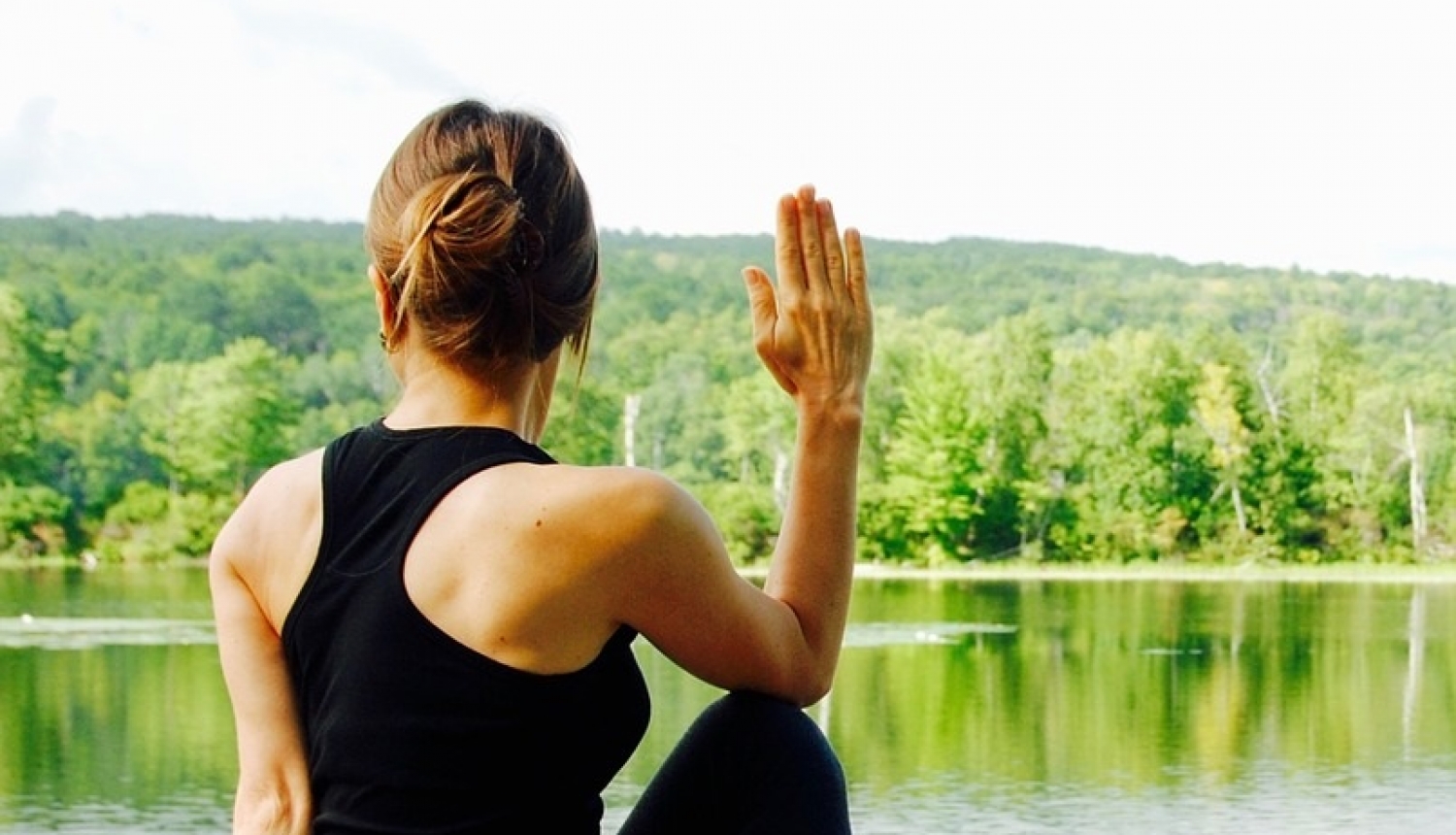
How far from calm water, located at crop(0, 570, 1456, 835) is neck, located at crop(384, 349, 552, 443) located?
11548 millimetres

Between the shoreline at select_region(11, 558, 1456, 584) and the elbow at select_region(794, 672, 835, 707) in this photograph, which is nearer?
the elbow at select_region(794, 672, 835, 707)

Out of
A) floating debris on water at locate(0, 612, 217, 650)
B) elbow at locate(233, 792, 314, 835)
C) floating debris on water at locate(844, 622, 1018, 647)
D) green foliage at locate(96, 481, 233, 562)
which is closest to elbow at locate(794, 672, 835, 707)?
elbow at locate(233, 792, 314, 835)

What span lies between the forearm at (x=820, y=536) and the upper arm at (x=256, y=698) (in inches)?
9.0

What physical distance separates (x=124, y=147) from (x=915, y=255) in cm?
2507

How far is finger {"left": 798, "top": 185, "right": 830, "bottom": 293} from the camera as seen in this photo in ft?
3.41

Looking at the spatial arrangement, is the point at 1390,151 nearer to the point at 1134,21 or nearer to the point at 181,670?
the point at 1134,21

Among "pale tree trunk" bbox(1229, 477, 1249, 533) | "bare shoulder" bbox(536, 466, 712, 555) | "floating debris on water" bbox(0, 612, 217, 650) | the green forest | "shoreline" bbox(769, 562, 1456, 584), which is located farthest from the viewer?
the green forest

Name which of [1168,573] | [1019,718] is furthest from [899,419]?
[1019,718]

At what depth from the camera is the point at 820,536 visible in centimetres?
100

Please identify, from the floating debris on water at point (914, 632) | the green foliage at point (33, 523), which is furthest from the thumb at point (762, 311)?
the green foliage at point (33, 523)

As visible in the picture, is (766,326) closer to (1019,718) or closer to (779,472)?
(1019,718)

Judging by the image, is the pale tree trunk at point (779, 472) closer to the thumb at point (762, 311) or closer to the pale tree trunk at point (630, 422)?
the pale tree trunk at point (630, 422)

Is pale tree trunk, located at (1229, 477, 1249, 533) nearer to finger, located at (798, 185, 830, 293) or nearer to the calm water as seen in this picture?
the calm water

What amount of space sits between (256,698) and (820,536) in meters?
0.27
